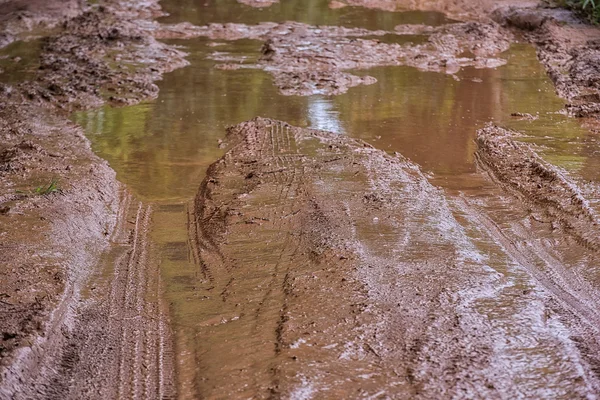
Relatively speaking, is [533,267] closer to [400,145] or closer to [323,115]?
[400,145]

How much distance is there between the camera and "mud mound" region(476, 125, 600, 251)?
4.80m

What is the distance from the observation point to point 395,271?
407cm

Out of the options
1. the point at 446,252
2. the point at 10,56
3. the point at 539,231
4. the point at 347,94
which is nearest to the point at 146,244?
the point at 446,252

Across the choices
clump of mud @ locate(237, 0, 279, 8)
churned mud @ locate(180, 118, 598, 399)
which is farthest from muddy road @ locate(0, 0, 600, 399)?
clump of mud @ locate(237, 0, 279, 8)

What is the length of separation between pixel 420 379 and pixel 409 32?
841 centimetres

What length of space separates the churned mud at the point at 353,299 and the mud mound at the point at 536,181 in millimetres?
740

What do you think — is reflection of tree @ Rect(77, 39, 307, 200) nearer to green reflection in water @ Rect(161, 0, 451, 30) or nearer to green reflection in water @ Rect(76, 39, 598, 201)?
green reflection in water @ Rect(76, 39, 598, 201)

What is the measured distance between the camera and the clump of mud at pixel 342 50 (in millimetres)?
8352

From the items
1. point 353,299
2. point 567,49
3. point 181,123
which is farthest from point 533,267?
point 567,49

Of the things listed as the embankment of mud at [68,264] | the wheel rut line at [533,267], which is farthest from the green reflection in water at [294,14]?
the wheel rut line at [533,267]

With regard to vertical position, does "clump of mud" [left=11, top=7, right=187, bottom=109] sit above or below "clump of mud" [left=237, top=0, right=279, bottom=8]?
below

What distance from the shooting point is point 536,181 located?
552cm

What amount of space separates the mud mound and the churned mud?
740 millimetres

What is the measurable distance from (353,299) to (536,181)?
250cm
